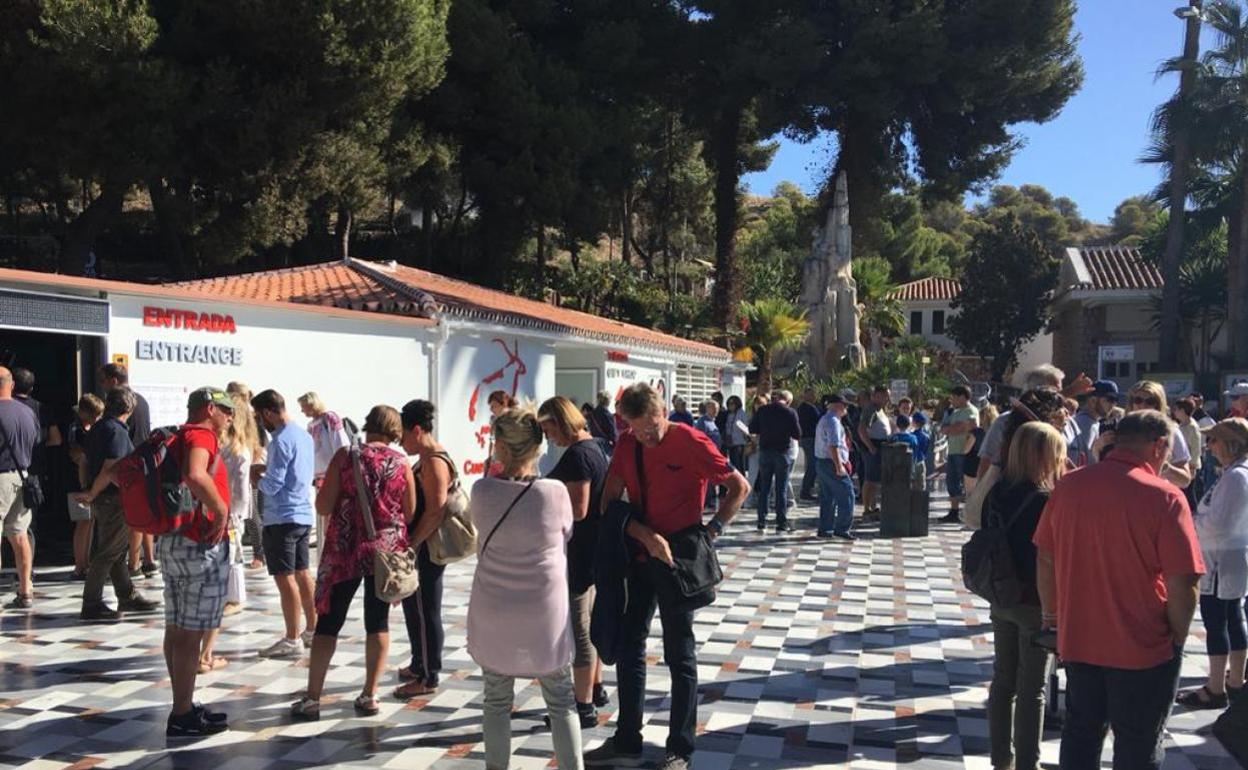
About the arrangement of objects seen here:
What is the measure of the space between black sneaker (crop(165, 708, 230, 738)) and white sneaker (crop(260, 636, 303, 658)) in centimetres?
135

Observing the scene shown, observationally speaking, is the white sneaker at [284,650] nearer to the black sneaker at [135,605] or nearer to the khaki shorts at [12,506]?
the black sneaker at [135,605]

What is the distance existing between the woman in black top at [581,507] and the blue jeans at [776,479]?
693 cm

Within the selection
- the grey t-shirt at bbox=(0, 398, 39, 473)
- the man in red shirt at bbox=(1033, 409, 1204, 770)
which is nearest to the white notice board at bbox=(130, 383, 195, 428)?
the grey t-shirt at bbox=(0, 398, 39, 473)

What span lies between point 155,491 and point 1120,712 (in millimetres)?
4003

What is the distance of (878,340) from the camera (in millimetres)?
38312

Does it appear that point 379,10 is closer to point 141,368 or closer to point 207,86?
point 207,86

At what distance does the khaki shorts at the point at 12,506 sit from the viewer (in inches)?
278

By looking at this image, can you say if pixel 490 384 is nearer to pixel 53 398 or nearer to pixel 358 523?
pixel 53 398

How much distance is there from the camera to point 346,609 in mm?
4703

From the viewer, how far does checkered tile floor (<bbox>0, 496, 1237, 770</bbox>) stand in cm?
452

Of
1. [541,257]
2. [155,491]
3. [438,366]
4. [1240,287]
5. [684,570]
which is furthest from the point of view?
[1240,287]

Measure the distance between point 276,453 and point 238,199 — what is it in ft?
44.9

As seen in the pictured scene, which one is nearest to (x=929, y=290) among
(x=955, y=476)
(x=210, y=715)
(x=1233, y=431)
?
(x=955, y=476)

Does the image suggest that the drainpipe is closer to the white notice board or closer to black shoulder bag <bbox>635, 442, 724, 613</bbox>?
the white notice board
